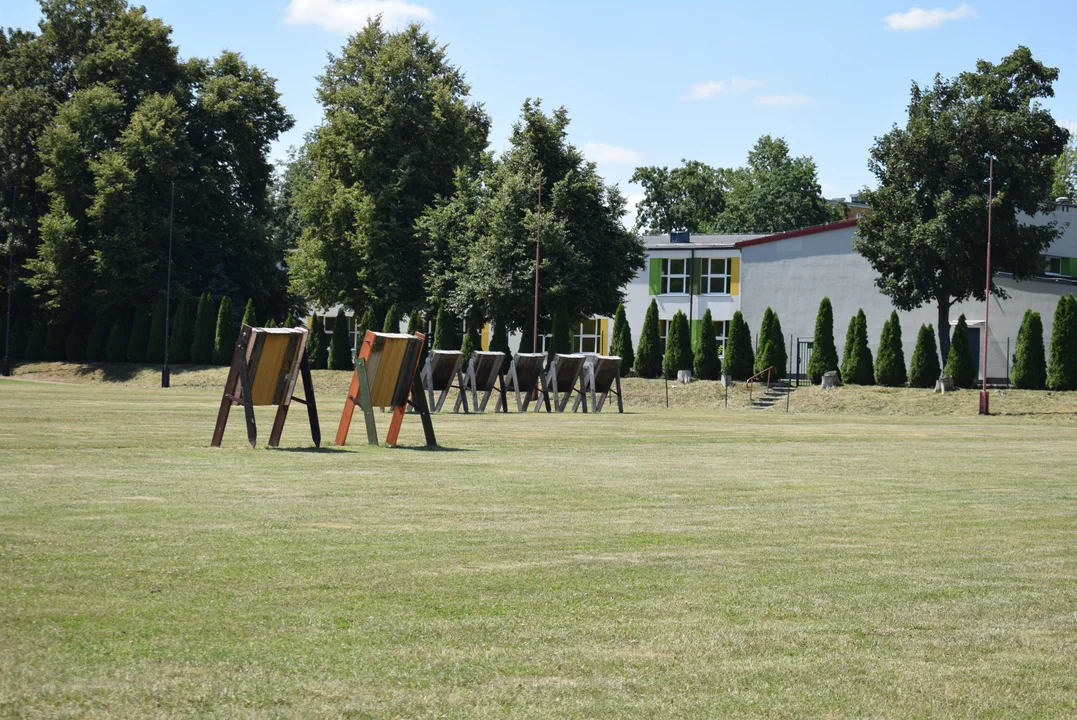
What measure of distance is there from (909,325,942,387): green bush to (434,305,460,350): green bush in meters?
21.4

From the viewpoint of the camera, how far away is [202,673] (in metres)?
5.13

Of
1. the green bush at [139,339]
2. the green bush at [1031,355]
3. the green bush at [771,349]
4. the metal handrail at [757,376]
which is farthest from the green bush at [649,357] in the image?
the green bush at [139,339]

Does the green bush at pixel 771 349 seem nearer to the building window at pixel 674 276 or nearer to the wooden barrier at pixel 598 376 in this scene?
the wooden barrier at pixel 598 376

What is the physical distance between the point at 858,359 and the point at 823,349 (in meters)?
1.58

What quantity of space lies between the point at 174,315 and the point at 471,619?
2661 inches

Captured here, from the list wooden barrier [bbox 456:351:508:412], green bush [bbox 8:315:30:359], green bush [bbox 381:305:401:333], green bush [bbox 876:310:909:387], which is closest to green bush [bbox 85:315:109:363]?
green bush [bbox 8:315:30:359]

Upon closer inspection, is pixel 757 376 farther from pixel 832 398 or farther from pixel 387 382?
pixel 387 382

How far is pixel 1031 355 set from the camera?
50656 millimetres

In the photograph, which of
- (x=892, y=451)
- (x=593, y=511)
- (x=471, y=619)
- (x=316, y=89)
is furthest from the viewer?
(x=316, y=89)

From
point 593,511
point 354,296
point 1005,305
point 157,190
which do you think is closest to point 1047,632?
point 593,511

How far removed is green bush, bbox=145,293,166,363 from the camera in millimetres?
69938

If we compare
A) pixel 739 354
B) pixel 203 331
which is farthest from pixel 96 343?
pixel 739 354

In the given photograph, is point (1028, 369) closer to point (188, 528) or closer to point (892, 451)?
point (892, 451)

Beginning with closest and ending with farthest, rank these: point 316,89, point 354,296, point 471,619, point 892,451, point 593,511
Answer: point 471,619 < point 593,511 < point 892,451 < point 354,296 < point 316,89
